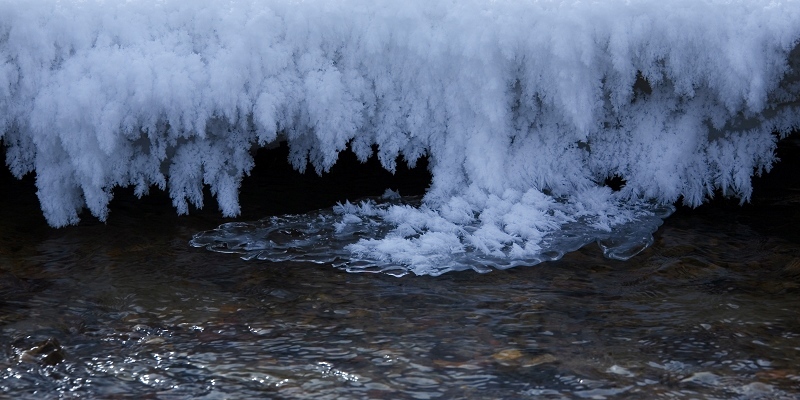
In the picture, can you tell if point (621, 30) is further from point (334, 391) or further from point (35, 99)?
point (35, 99)

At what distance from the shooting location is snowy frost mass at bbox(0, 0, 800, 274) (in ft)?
11.1

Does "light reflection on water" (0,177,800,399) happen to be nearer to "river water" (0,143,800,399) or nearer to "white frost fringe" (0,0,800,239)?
"river water" (0,143,800,399)

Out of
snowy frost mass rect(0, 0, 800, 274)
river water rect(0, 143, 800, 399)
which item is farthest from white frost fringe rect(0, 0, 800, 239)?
river water rect(0, 143, 800, 399)

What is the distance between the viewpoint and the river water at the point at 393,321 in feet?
7.16

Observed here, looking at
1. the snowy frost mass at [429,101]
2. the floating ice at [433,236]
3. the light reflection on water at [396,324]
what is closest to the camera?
the light reflection on water at [396,324]

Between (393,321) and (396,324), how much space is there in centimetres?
3

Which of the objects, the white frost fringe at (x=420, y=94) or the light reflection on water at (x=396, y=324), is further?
the white frost fringe at (x=420, y=94)

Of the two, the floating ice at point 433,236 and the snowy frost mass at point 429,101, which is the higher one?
the snowy frost mass at point 429,101

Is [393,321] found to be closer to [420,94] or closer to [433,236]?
[433,236]

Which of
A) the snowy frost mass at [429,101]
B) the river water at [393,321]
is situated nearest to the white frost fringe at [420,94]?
the snowy frost mass at [429,101]

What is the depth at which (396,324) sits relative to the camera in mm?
2607

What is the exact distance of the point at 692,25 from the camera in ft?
11.3

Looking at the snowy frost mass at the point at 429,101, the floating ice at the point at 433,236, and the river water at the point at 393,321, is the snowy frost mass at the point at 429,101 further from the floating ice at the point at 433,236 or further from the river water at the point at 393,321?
the river water at the point at 393,321

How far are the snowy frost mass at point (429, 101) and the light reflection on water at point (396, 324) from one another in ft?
1.00
